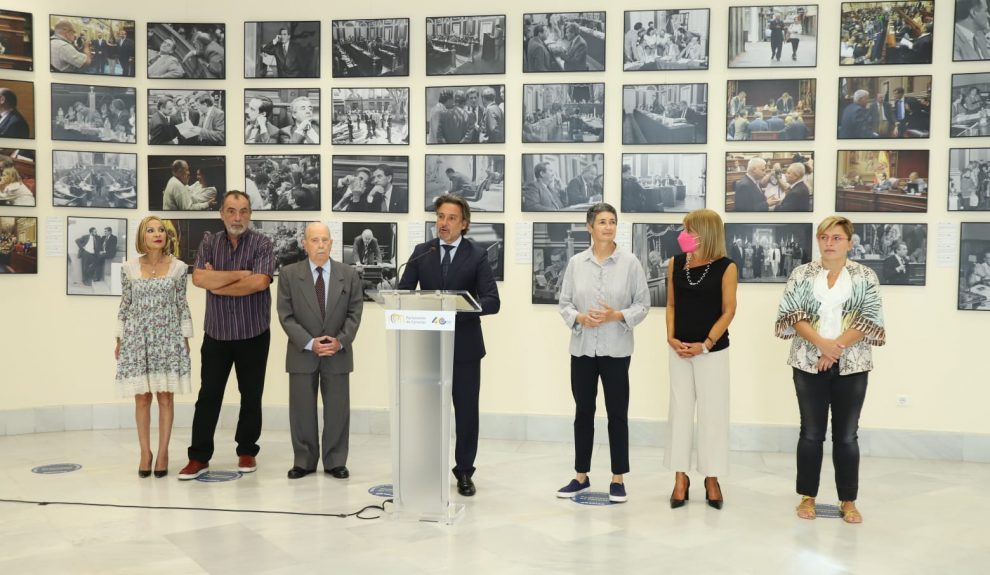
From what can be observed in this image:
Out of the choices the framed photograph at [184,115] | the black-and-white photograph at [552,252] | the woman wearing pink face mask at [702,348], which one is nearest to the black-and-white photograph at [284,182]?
the framed photograph at [184,115]

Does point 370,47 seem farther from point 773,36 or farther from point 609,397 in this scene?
point 609,397

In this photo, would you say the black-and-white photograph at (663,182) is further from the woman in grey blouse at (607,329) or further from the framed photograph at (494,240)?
the woman in grey blouse at (607,329)

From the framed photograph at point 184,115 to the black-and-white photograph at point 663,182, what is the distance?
356 centimetres

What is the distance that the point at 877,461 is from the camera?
6.23 metres

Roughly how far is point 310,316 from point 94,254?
269 cm

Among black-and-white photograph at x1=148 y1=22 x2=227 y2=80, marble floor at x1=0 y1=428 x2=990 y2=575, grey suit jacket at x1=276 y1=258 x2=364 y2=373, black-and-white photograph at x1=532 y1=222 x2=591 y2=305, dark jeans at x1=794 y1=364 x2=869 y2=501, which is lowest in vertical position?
marble floor at x1=0 y1=428 x2=990 y2=575

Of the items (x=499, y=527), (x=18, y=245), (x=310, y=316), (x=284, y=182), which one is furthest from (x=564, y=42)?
(x=18, y=245)

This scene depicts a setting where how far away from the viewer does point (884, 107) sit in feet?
20.7

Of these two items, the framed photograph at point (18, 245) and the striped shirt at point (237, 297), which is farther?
the framed photograph at point (18, 245)

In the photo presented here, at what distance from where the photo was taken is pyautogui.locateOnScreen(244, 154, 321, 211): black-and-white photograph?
23.0 ft

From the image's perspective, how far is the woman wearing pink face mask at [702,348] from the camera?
4.78 meters

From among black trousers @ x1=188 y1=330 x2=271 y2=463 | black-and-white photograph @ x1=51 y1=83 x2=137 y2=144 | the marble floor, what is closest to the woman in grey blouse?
the marble floor

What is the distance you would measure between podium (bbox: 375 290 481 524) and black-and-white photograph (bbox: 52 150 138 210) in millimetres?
3769

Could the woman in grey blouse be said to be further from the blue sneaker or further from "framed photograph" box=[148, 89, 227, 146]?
"framed photograph" box=[148, 89, 227, 146]
